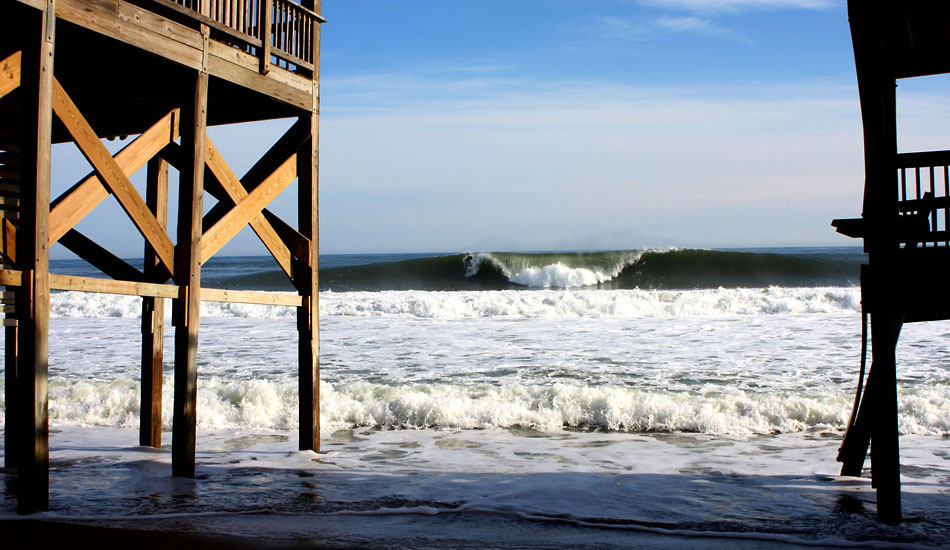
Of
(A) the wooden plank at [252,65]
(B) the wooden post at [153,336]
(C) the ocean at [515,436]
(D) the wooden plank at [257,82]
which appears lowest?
(C) the ocean at [515,436]

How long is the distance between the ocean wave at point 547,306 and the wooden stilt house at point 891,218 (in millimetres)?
17036

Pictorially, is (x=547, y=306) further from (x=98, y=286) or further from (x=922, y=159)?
(x=98, y=286)

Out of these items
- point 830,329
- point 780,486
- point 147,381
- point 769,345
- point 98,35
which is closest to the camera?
point 98,35

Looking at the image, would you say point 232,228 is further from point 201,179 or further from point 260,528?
point 260,528

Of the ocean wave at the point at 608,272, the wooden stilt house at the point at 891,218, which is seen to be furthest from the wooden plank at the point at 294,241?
the ocean wave at the point at 608,272

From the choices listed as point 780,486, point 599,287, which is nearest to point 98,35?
point 780,486

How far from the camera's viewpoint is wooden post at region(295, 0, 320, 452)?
7.33 meters

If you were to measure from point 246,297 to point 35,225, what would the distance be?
7.29 feet

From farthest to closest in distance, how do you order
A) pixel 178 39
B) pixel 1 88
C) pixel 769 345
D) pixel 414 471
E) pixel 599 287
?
pixel 599 287 < pixel 769 345 < pixel 414 471 < pixel 178 39 < pixel 1 88

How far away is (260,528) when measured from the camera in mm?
4789

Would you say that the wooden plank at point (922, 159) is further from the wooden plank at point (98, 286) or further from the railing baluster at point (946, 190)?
the wooden plank at point (98, 286)

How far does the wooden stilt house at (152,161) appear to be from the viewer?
15.5 ft

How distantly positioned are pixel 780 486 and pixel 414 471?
10.2 ft

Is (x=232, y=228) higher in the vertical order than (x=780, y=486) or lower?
higher
